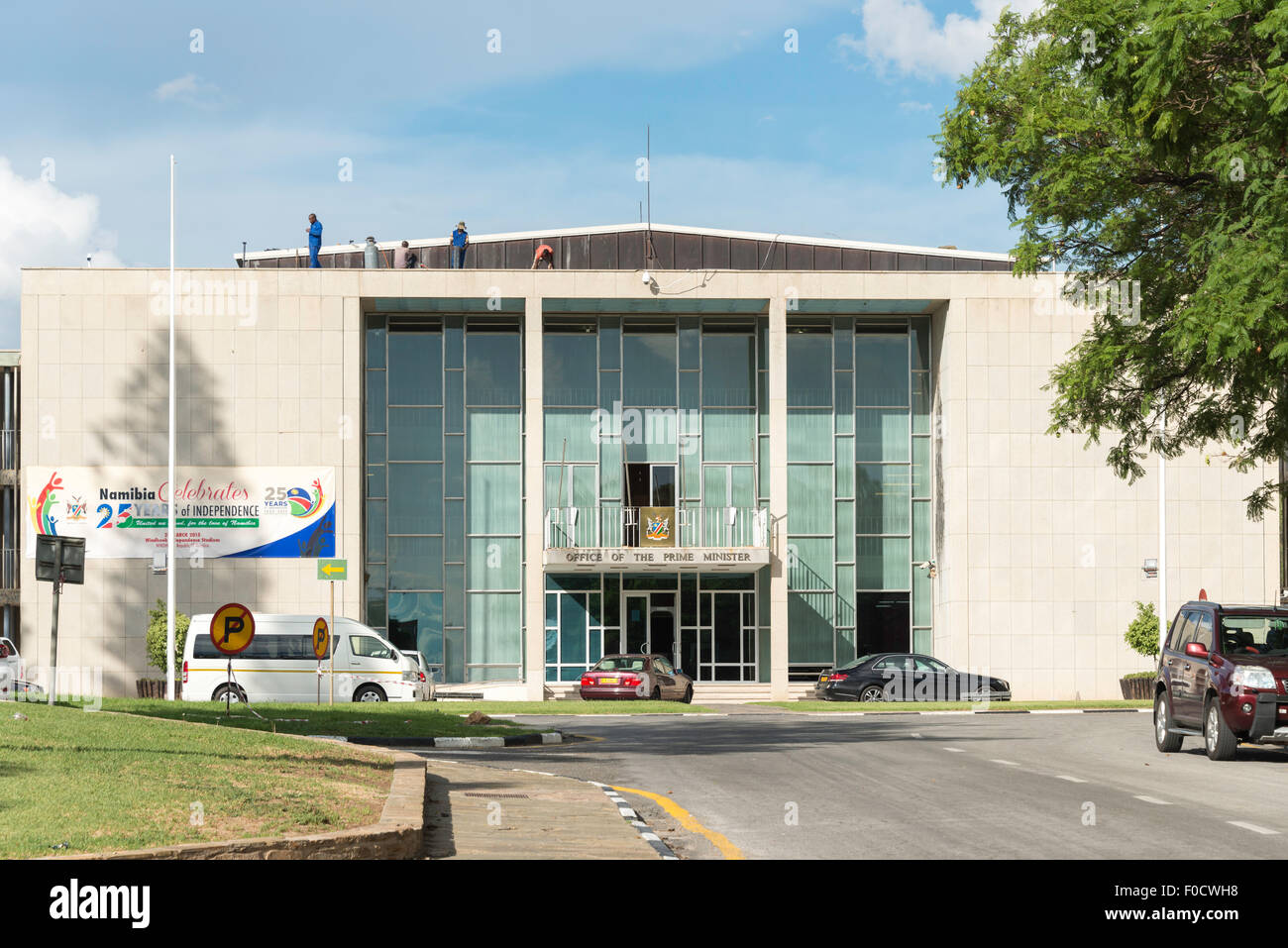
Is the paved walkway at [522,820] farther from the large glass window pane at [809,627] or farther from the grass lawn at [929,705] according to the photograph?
the large glass window pane at [809,627]

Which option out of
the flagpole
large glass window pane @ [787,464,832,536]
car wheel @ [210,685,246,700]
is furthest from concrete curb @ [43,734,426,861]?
large glass window pane @ [787,464,832,536]

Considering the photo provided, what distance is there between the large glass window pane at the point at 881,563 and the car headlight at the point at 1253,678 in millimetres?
26798

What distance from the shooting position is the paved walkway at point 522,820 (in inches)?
380

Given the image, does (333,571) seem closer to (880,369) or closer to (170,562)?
(170,562)

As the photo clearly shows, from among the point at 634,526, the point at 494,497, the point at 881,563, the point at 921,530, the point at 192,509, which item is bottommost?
the point at 881,563

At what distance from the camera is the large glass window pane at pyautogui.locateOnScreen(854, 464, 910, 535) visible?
4434 centimetres

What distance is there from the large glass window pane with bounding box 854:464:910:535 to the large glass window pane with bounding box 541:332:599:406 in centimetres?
870

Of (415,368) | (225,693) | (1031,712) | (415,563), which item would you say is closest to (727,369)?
(415,368)

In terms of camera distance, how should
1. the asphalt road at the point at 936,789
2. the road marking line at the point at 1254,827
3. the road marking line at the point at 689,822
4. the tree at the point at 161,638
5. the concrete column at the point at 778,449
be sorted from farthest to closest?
the concrete column at the point at 778,449 → the tree at the point at 161,638 → the road marking line at the point at 1254,827 → the asphalt road at the point at 936,789 → the road marking line at the point at 689,822

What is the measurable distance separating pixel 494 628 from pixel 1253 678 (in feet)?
94.3

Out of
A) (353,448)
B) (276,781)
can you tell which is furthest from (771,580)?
(276,781)

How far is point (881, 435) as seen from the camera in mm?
44562

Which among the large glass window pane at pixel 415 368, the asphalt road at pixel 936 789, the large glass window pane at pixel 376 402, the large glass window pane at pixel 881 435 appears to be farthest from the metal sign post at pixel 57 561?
the large glass window pane at pixel 881 435

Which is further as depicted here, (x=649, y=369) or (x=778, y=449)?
(x=649, y=369)
